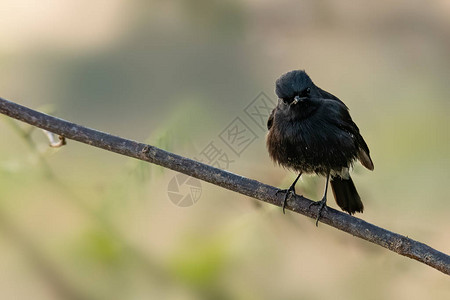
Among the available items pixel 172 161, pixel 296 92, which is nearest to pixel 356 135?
pixel 296 92

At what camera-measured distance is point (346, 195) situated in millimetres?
3834

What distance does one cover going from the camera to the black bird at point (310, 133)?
349cm

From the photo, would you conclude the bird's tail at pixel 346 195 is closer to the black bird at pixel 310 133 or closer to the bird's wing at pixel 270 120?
the black bird at pixel 310 133

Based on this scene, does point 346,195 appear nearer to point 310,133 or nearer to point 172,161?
point 310,133

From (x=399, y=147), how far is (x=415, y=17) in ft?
3.49

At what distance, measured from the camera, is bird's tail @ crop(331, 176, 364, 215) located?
12.3 ft

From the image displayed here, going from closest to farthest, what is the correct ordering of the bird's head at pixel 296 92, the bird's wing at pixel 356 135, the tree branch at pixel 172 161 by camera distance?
the tree branch at pixel 172 161
the bird's head at pixel 296 92
the bird's wing at pixel 356 135

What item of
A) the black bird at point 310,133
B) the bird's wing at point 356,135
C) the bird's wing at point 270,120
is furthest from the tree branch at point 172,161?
the bird's wing at point 270,120

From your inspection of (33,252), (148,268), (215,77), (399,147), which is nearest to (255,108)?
(215,77)

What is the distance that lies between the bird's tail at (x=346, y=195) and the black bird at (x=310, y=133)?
0.62 ft

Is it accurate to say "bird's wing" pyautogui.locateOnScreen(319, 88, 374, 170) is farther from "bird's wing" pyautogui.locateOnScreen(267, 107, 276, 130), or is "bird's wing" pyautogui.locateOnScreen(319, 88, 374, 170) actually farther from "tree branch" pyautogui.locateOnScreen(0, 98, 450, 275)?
"tree branch" pyautogui.locateOnScreen(0, 98, 450, 275)

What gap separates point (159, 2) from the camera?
4.29 meters

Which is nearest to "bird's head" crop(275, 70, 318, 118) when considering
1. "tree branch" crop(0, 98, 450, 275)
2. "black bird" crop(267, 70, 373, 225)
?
"black bird" crop(267, 70, 373, 225)

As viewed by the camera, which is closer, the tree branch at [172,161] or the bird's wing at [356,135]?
the tree branch at [172,161]
